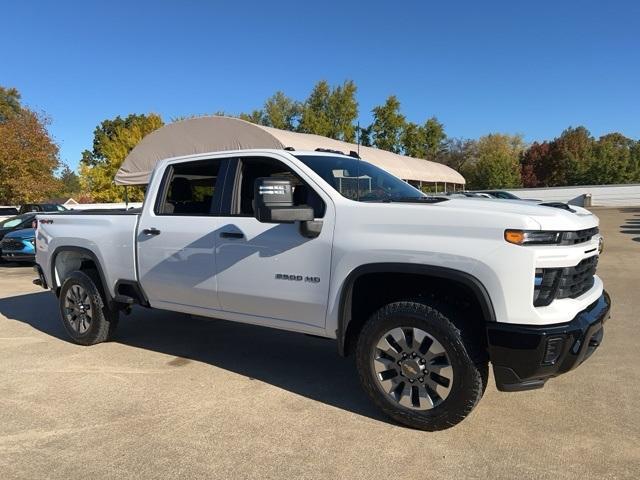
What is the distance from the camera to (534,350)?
→ 3.19 m

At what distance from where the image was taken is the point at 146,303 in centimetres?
540

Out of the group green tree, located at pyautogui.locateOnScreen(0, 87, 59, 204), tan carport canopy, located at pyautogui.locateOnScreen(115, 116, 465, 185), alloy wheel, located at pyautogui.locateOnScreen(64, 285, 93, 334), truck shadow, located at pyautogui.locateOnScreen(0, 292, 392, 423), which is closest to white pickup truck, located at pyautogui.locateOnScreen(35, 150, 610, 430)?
truck shadow, located at pyautogui.locateOnScreen(0, 292, 392, 423)

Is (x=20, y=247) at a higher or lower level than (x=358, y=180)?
lower

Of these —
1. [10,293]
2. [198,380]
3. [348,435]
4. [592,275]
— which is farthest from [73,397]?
[10,293]

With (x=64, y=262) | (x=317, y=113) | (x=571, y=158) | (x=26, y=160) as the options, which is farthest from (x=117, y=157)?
(x=571, y=158)

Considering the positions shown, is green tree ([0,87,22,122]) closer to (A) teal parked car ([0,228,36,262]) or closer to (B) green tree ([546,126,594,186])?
(A) teal parked car ([0,228,36,262])

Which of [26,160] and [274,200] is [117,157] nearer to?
[26,160]

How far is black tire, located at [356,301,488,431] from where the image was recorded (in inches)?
136

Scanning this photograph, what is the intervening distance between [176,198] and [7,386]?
7.31ft

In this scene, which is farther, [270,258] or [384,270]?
[270,258]

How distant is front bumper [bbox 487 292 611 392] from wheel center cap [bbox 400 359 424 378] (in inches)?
19.3

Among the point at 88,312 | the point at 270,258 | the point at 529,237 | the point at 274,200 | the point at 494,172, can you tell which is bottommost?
the point at 88,312

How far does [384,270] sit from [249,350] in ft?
8.41

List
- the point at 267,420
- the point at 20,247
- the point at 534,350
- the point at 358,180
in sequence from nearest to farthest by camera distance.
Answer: the point at 534,350
the point at 267,420
the point at 358,180
the point at 20,247
